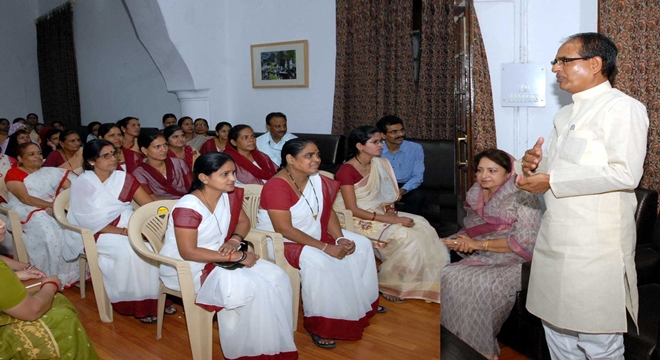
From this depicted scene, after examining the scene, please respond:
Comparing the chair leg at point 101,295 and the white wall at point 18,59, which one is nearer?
the chair leg at point 101,295

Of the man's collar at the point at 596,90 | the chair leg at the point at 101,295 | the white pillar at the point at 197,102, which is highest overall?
the white pillar at the point at 197,102

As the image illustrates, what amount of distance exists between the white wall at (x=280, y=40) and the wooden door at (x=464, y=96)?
247 centimetres

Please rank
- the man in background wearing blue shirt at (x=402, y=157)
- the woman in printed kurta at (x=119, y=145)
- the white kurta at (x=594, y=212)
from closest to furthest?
the white kurta at (x=594, y=212)
the man in background wearing blue shirt at (x=402, y=157)
the woman in printed kurta at (x=119, y=145)

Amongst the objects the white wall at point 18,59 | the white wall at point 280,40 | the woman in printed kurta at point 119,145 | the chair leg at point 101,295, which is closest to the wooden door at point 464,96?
the chair leg at point 101,295

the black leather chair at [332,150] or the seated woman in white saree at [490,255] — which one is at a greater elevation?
the black leather chair at [332,150]

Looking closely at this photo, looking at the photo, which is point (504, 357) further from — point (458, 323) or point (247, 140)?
point (247, 140)

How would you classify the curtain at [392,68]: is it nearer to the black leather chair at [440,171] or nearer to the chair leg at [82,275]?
the black leather chair at [440,171]

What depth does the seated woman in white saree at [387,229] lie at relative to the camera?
3531 millimetres

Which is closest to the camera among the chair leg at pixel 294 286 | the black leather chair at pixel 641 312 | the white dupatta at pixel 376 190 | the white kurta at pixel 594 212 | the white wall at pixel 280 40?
the white kurta at pixel 594 212

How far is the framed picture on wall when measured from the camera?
6.54 metres

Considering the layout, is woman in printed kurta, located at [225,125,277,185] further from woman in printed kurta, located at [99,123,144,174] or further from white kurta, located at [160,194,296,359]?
white kurta, located at [160,194,296,359]

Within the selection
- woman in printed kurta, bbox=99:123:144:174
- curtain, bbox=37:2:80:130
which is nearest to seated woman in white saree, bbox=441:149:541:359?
woman in printed kurta, bbox=99:123:144:174

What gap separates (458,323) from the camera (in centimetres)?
269

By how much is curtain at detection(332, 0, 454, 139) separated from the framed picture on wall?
0.63 m
